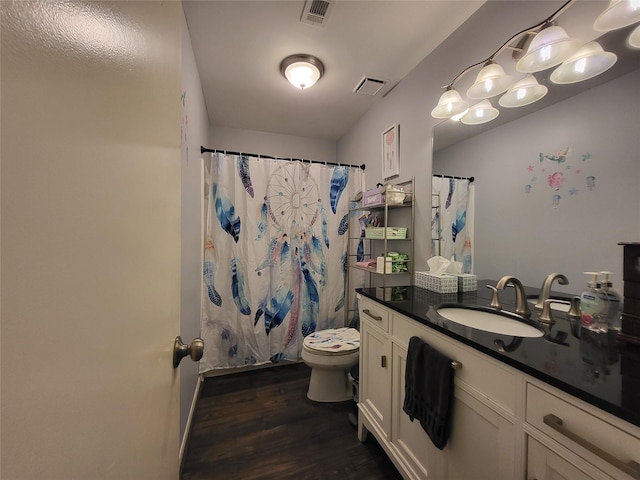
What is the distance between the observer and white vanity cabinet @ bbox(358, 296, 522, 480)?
2.43 feet

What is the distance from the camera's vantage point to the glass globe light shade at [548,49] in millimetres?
982

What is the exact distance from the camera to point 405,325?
3.80 feet

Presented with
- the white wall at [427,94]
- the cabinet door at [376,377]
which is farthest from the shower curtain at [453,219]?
the cabinet door at [376,377]

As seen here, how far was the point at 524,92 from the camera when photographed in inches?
46.4

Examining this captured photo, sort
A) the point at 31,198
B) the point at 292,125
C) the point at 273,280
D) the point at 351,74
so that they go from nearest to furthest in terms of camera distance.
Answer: the point at 31,198 → the point at 351,74 → the point at 273,280 → the point at 292,125

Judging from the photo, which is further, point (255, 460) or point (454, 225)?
point (454, 225)

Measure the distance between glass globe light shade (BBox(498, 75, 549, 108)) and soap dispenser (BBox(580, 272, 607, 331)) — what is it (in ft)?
2.67

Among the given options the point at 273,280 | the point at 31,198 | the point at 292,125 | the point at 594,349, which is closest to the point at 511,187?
the point at 594,349

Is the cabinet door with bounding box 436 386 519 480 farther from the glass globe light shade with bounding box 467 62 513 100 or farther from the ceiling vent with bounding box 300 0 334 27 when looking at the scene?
the ceiling vent with bounding box 300 0 334 27

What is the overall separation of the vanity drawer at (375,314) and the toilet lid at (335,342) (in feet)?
1.38

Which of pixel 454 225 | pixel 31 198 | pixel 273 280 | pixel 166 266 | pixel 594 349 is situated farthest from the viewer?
pixel 273 280

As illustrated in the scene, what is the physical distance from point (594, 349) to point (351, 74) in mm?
2026

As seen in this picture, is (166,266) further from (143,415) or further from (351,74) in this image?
(351,74)

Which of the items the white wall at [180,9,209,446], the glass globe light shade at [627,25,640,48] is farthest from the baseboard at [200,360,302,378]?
the glass globe light shade at [627,25,640,48]
